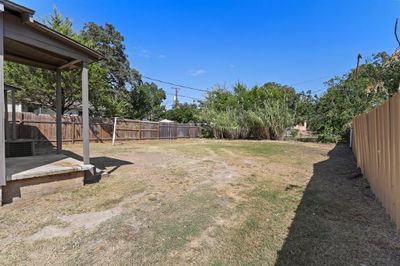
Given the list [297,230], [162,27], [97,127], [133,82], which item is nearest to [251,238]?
[297,230]

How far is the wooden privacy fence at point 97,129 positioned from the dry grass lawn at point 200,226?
8.36 meters

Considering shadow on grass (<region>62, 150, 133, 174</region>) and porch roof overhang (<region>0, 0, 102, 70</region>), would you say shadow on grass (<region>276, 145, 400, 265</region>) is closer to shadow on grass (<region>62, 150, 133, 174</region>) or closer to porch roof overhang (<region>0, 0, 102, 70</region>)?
shadow on grass (<region>62, 150, 133, 174</region>)

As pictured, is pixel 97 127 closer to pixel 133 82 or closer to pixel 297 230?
pixel 133 82

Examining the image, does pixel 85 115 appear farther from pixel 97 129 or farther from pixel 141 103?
pixel 141 103

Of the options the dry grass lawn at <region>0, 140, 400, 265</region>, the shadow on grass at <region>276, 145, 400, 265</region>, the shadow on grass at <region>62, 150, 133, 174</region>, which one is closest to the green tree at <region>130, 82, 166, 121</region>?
the shadow on grass at <region>62, 150, 133, 174</region>

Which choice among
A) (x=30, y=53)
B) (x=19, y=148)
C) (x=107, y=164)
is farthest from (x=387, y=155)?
(x=19, y=148)

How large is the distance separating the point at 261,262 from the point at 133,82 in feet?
75.1

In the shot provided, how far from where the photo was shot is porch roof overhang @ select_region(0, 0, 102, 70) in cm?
315

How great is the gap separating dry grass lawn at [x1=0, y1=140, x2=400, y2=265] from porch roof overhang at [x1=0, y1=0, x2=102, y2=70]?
7.64 ft

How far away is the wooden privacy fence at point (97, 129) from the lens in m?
10.3

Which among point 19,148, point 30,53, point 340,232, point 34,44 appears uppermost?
point 30,53

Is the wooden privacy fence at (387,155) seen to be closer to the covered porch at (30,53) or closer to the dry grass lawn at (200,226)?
the dry grass lawn at (200,226)

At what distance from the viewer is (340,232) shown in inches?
95.6

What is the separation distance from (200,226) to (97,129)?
39.9ft
